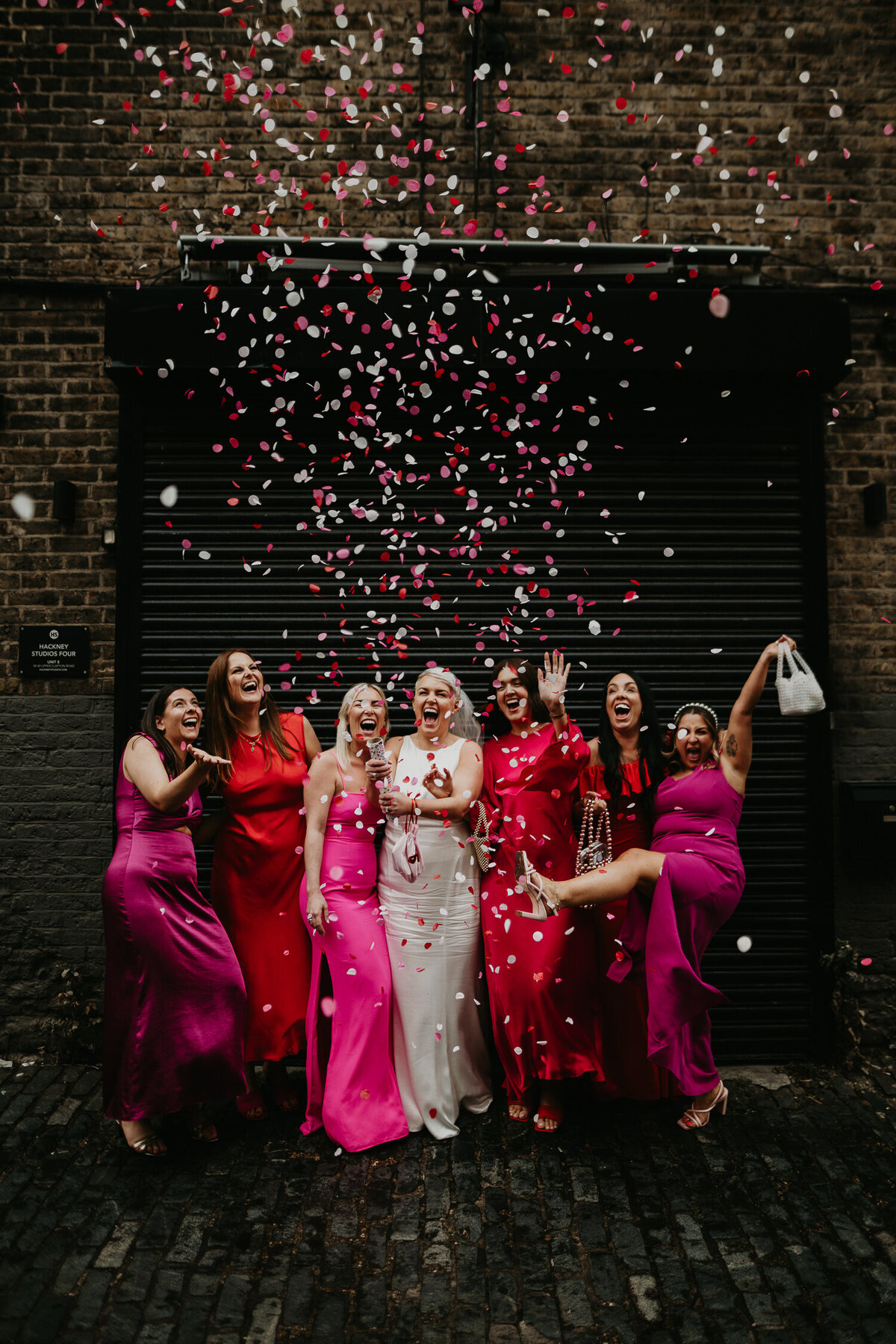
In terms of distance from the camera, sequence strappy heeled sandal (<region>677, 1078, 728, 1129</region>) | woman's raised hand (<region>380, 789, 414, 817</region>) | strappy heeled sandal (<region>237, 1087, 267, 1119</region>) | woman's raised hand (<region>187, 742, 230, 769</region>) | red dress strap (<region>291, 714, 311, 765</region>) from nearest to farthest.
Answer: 1. woman's raised hand (<region>187, 742, 230, 769</region>)
2. woman's raised hand (<region>380, 789, 414, 817</region>)
3. strappy heeled sandal (<region>677, 1078, 728, 1129</region>)
4. strappy heeled sandal (<region>237, 1087, 267, 1119</region>)
5. red dress strap (<region>291, 714, 311, 765</region>)

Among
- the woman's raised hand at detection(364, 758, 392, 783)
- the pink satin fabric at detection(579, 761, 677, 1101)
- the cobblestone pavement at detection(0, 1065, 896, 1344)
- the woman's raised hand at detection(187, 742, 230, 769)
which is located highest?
the woman's raised hand at detection(187, 742, 230, 769)

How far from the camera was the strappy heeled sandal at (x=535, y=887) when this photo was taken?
3582 mm

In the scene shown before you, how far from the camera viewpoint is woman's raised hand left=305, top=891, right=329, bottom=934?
373 centimetres

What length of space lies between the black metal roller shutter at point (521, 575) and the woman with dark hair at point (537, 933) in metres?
0.91

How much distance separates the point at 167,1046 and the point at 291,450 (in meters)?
3.33

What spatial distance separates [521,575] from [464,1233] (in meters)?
3.33

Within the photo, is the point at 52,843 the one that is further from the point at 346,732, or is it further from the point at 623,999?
the point at 623,999

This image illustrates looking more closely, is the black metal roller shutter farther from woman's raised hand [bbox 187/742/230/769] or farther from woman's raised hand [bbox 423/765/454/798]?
woman's raised hand [bbox 187/742/230/769]

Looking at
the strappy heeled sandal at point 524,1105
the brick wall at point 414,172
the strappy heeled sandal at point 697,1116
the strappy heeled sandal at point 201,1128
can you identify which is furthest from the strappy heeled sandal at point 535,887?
the brick wall at point 414,172

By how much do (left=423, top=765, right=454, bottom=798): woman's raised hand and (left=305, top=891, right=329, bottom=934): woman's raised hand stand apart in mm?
726

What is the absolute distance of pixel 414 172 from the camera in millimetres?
5023

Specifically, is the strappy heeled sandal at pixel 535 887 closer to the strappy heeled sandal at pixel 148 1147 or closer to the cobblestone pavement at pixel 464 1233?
the cobblestone pavement at pixel 464 1233

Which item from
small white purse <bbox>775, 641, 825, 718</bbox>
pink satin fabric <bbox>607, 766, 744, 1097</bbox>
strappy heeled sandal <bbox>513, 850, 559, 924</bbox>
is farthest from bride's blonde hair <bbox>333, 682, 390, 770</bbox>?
small white purse <bbox>775, 641, 825, 718</bbox>

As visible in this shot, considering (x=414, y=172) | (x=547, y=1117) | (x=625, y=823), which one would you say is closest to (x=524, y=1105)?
(x=547, y=1117)
